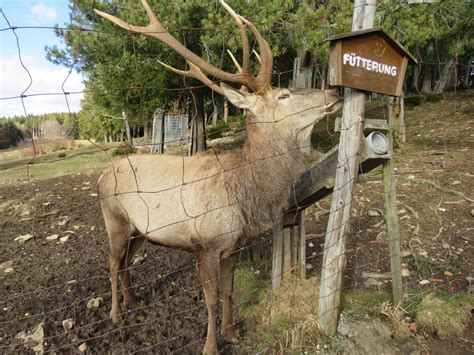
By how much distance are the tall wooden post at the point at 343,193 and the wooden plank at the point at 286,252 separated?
2.96ft

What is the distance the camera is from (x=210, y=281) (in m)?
3.00

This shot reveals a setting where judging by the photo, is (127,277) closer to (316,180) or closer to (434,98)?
(316,180)

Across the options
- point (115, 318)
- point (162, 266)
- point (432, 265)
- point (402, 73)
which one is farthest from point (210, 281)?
point (432, 265)

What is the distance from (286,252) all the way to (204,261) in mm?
A: 1033

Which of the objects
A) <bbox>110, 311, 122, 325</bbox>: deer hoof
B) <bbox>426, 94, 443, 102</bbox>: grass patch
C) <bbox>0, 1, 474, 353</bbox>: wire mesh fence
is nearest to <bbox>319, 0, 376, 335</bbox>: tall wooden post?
<bbox>0, 1, 474, 353</bbox>: wire mesh fence

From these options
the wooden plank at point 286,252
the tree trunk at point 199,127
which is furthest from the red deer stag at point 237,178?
the tree trunk at point 199,127

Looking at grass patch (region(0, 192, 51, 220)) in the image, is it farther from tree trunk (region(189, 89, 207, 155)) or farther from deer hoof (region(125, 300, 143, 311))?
deer hoof (region(125, 300, 143, 311))

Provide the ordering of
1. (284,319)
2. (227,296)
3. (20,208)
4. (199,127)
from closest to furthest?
(284,319), (227,296), (20,208), (199,127)

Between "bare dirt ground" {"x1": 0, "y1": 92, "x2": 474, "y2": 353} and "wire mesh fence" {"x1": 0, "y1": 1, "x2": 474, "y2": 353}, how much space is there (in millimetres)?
18

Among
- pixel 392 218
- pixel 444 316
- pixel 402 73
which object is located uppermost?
pixel 402 73

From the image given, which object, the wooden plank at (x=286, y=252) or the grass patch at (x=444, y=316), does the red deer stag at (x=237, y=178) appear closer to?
the wooden plank at (x=286, y=252)

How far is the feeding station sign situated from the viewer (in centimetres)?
220

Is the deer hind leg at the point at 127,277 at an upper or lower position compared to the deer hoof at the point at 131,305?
upper

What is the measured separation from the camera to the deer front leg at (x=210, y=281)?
296 cm
